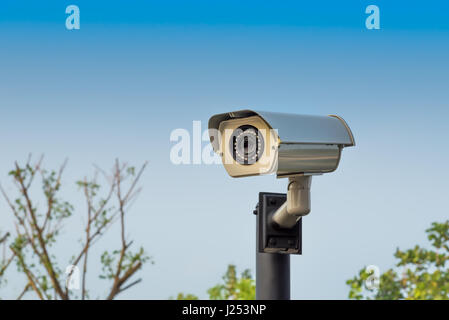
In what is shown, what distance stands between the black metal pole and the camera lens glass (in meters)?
0.15

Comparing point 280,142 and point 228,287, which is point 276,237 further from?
point 228,287

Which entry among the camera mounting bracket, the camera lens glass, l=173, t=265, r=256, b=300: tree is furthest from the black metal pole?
l=173, t=265, r=256, b=300: tree

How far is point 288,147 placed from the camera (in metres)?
1.19

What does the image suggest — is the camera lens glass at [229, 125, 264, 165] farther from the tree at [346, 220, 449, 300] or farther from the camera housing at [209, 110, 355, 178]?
the tree at [346, 220, 449, 300]

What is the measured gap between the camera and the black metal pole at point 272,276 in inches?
50.9

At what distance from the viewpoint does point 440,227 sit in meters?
4.41

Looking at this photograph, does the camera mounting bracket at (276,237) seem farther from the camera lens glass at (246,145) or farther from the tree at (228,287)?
the tree at (228,287)

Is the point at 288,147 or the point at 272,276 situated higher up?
the point at 288,147

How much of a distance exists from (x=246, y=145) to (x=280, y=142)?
14 centimetres

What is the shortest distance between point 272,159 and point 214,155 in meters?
0.21

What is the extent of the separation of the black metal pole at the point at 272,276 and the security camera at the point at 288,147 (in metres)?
0.07

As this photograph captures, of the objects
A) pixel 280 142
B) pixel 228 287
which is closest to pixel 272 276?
pixel 280 142
